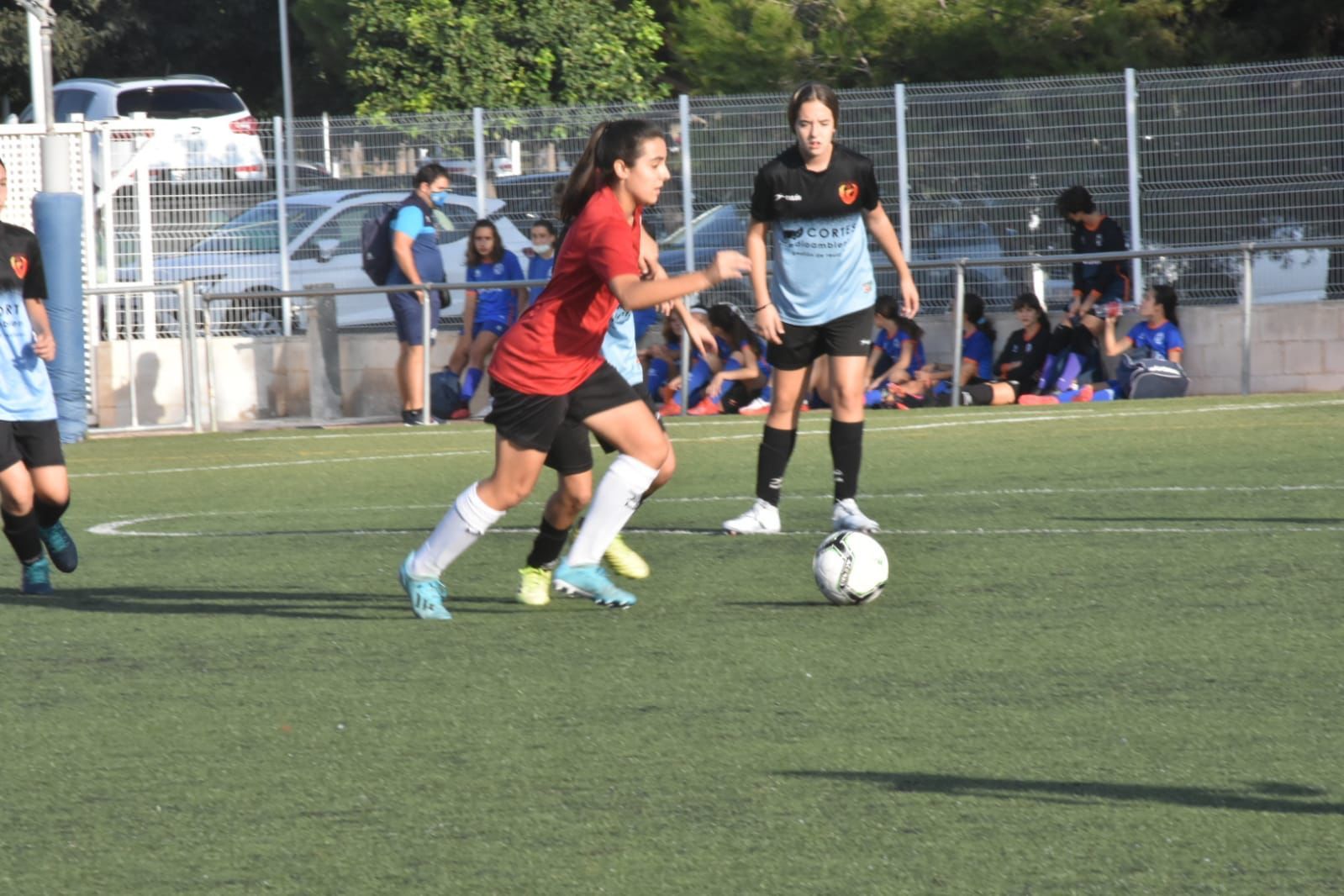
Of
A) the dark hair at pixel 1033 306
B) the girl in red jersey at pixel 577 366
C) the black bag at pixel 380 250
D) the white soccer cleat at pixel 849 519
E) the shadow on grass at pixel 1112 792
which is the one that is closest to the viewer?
the shadow on grass at pixel 1112 792

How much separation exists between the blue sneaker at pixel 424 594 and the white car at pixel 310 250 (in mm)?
11623

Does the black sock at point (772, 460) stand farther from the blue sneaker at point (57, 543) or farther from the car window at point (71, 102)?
the car window at point (71, 102)

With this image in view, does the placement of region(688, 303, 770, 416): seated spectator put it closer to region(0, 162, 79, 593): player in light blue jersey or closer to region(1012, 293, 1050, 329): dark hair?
region(1012, 293, 1050, 329): dark hair

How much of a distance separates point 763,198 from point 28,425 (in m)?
Answer: 3.21

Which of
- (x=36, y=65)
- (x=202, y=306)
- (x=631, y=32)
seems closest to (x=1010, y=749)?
(x=202, y=306)

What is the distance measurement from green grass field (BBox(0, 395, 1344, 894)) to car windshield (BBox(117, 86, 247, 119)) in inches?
960

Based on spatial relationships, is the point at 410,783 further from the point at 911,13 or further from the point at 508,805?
the point at 911,13

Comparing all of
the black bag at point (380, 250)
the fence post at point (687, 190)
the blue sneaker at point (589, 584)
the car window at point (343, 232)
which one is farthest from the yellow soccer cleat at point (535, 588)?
the car window at point (343, 232)

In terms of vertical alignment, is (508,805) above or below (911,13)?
below

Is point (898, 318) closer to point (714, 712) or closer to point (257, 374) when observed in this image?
point (257, 374)

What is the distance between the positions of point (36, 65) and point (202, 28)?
26.1 meters

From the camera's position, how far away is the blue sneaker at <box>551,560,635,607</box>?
23.9 ft

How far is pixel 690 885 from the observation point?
4051 mm

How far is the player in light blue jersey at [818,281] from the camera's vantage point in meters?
9.09
